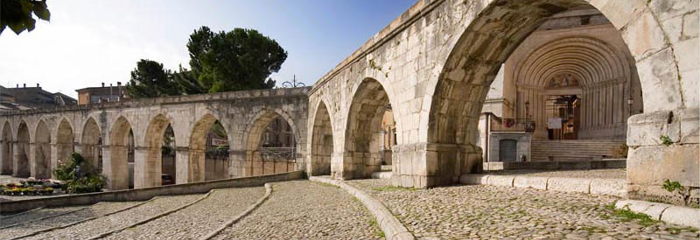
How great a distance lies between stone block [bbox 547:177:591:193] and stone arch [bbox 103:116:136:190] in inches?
795

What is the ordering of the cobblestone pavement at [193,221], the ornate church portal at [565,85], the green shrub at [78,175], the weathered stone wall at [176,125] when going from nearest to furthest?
the cobblestone pavement at [193,221]
the ornate church portal at [565,85]
the weathered stone wall at [176,125]
the green shrub at [78,175]

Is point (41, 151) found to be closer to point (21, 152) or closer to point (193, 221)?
point (21, 152)

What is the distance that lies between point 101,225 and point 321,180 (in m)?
5.82

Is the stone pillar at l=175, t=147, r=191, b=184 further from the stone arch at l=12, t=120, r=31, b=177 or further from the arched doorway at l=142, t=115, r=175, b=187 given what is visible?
the stone arch at l=12, t=120, r=31, b=177

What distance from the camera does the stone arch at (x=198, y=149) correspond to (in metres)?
17.0

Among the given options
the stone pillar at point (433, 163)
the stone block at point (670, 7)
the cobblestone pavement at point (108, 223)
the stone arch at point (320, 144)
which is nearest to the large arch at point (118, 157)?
the stone arch at point (320, 144)

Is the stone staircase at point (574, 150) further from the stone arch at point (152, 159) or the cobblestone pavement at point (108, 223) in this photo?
the stone arch at point (152, 159)

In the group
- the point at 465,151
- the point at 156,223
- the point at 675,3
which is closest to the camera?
the point at 675,3

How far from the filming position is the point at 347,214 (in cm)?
536

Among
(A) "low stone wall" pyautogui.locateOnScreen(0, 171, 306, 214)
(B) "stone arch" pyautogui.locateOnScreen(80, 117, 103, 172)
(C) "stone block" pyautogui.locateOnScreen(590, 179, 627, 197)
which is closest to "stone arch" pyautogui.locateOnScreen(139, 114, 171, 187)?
(B) "stone arch" pyautogui.locateOnScreen(80, 117, 103, 172)

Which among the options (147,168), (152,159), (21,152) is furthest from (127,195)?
(21,152)

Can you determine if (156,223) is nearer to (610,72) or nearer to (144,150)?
(144,150)

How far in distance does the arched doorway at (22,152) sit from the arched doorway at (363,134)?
2855 cm

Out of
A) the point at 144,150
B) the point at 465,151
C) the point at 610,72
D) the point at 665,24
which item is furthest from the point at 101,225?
the point at 610,72
